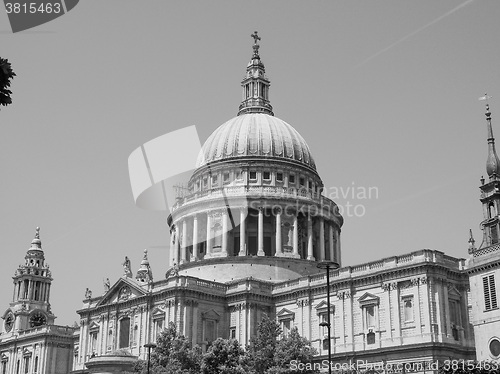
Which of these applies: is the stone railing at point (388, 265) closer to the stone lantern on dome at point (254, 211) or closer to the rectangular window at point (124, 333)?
the stone lantern on dome at point (254, 211)

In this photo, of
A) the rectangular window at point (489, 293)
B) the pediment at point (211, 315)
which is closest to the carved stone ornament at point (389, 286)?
the rectangular window at point (489, 293)

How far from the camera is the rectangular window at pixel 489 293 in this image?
2355 inches

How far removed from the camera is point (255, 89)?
4469 inches

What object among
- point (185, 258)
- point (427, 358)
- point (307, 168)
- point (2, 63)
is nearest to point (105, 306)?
point (185, 258)

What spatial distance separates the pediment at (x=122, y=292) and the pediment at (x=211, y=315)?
8.47 metres

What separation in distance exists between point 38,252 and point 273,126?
162ft

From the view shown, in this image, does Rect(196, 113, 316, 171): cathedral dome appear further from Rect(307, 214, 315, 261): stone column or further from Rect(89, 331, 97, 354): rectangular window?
Rect(89, 331, 97, 354): rectangular window

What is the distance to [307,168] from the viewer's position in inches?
4124

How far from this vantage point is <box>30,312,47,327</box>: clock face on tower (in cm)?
12400

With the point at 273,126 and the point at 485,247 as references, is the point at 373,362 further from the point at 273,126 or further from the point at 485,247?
the point at 273,126

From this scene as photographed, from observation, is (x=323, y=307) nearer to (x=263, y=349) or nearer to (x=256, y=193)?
(x=263, y=349)

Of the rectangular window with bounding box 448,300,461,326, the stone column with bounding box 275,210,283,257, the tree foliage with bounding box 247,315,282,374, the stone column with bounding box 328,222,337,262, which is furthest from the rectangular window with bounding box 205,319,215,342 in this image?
the rectangular window with bounding box 448,300,461,326

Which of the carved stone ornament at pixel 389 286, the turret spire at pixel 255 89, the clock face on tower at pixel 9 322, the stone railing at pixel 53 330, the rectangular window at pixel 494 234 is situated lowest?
the carved stone ornament at pixel 389 286

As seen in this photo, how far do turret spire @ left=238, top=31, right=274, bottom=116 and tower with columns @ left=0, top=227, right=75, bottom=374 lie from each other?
4335cm
